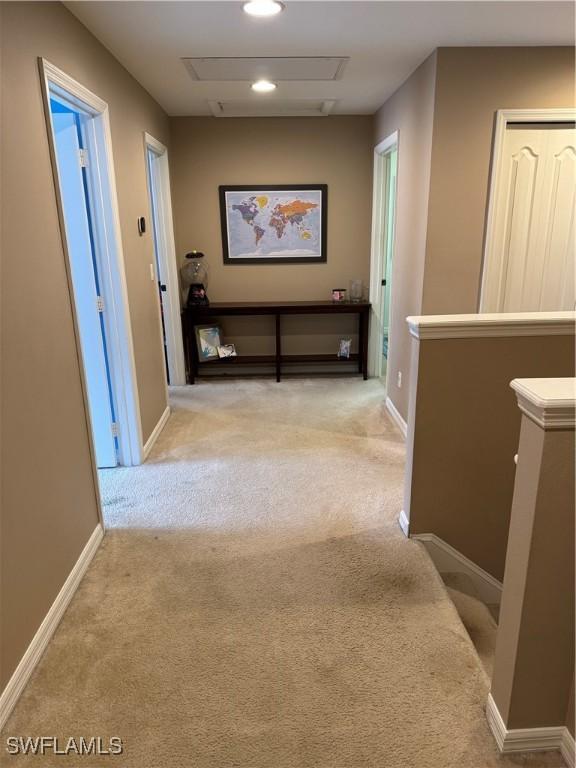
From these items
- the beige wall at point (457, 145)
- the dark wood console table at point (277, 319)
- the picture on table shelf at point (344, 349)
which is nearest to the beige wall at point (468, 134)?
the beige wall at point (457, 145)

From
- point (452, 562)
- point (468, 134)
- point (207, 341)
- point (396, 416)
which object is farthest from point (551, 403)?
point (207, 341)

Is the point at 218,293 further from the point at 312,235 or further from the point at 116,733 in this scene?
the point at 116,733

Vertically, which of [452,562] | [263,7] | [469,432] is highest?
[263,7]

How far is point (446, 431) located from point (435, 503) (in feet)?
1.15

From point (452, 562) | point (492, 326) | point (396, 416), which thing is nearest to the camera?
point (492, 326)

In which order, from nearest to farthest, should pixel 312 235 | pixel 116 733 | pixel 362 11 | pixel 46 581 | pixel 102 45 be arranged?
pixel 116 733, pixel 46 581, pixel 362 11, pixel 102 45, pixel 312 235

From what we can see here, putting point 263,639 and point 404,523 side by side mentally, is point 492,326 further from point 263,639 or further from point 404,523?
point 263,639

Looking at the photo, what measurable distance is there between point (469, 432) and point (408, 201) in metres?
1.92

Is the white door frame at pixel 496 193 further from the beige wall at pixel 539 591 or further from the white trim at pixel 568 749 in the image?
the white trim at pixel 568 749

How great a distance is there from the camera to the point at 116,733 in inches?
59.3

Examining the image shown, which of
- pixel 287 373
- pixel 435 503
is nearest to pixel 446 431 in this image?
pixel 435 503

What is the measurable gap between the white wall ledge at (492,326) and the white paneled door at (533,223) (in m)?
1.11

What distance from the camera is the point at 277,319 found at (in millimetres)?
4680

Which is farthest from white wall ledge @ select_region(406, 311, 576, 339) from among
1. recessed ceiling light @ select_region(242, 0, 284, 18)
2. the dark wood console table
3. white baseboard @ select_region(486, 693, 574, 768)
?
the dark wood console table
